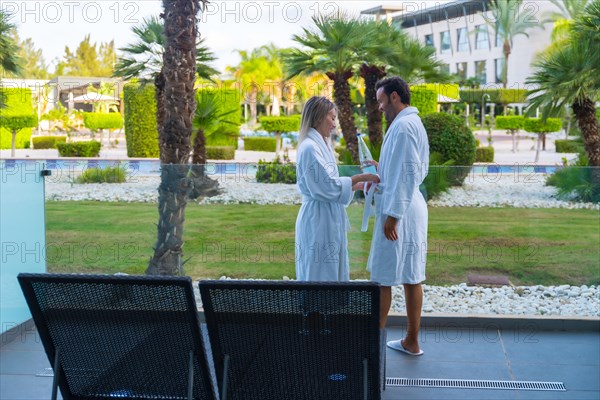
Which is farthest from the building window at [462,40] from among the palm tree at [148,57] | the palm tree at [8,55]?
the palm tree at [8,55]

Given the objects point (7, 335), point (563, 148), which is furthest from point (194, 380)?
point (563, 148)

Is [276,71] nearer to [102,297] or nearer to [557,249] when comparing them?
[557,249]

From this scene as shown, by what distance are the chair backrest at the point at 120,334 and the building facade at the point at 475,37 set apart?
4839 centimetres

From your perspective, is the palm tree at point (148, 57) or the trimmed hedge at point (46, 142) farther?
the trimmed hedge at point (46, 142)

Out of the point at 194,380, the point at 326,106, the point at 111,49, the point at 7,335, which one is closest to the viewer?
the point at 194,380

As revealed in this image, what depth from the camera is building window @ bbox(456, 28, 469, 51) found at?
56009mm

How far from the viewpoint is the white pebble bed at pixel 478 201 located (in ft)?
20.5

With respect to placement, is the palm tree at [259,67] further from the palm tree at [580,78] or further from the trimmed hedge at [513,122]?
the palm tree at [580,78]

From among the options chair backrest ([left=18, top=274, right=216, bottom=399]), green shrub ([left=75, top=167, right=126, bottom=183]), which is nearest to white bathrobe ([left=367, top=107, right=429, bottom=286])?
chair backrest ([left=18, top=274, right=216, bottom=399])

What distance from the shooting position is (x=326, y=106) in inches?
177

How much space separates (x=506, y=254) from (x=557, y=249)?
0.40 m

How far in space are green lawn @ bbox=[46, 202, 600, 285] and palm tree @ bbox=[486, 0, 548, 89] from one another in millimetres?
45058

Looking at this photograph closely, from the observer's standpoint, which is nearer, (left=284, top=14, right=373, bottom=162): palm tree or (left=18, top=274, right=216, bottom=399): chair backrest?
(left=18, top=274, right=216, bottom=399): chair backrest

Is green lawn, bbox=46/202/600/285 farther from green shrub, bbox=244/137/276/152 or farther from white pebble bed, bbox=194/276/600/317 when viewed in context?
green shrub, bbox=244/137/276/152
